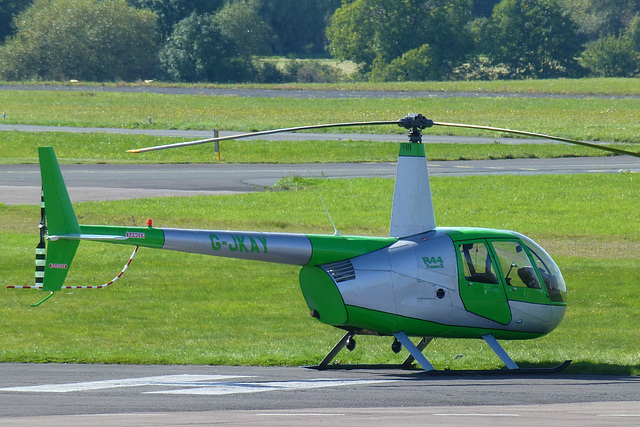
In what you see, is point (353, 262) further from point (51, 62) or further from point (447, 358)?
point (51, 62)

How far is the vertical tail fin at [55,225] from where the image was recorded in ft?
38.3

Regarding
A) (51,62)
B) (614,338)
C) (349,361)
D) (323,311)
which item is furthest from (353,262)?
(51,62)

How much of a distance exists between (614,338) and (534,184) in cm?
2007

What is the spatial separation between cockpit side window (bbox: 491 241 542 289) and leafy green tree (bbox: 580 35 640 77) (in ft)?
333

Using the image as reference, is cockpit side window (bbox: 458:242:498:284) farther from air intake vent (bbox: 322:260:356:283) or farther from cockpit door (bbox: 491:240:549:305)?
air intake vent (bbox: 322:260:356:283)

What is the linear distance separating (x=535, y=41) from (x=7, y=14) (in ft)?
214

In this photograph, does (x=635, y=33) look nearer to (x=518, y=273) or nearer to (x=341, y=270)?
(x=518, y=273)

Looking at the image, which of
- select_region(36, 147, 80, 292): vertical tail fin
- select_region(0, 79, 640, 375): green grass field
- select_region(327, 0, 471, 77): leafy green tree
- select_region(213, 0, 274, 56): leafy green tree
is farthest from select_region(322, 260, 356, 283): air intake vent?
select_region(213, 0, 274, 56): leafy green tree

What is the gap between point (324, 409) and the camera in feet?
33.1

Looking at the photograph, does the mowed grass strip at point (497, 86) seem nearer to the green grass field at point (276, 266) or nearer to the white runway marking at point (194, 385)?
the green grass field at point (276, 266)

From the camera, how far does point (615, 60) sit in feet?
357

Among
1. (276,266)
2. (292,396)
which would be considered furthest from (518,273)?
(276,266)

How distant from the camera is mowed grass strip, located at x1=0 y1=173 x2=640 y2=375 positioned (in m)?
14.5

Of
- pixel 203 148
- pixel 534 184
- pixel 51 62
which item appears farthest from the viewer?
pixel 51 62
